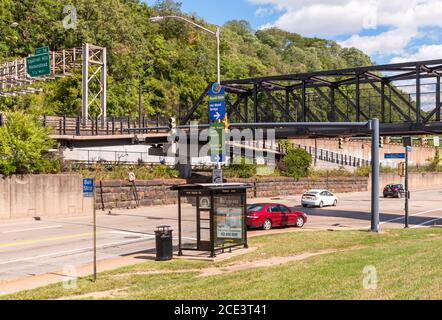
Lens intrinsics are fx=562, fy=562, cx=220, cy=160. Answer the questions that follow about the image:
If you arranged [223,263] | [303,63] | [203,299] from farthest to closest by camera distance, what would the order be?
1. [303,63]
2. [223,263]
3. [203,299]

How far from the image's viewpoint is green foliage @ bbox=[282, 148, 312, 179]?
65.8 m

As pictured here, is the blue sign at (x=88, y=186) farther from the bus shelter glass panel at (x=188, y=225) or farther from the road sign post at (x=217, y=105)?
the road sign post at (x=217, y=105)

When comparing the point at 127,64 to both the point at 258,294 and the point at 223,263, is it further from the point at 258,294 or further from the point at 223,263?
the point at 258,294

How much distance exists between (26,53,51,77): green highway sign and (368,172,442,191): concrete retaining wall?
2170 inches

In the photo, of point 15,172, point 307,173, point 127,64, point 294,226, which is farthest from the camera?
point 127,64

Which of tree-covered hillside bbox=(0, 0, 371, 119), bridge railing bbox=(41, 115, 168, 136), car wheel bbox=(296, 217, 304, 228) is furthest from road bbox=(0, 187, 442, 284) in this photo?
A: tree-covered hillside bbox=(0, 0, 371, 119)

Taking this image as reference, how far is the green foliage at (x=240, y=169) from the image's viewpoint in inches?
2243

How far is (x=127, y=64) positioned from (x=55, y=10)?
1145 centimetres

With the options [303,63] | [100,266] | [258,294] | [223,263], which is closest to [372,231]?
[223,263]

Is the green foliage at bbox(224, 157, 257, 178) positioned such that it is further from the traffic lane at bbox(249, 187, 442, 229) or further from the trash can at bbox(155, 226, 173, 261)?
the trash can at bbox(155, 226, 173, 261)

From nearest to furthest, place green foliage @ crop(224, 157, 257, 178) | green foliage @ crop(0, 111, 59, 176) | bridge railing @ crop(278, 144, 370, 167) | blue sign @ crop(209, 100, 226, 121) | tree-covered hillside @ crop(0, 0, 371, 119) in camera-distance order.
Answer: blue sign @ crop(209, 100, 226, 121) < green foliage @ crop(0, 111, 59, 176) < green foliage @ crop(224, 157, 257, 178) < tree-covered hillside @ crop(0, 0, 371, 119) < bridge railing @ crop(278, 144, 370, 167)

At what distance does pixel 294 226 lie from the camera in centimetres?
3359

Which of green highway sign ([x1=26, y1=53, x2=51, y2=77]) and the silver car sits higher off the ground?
green highway sign ([x1=26, y1=53, x2=51, y2=77])

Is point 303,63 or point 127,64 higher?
point 303,63
